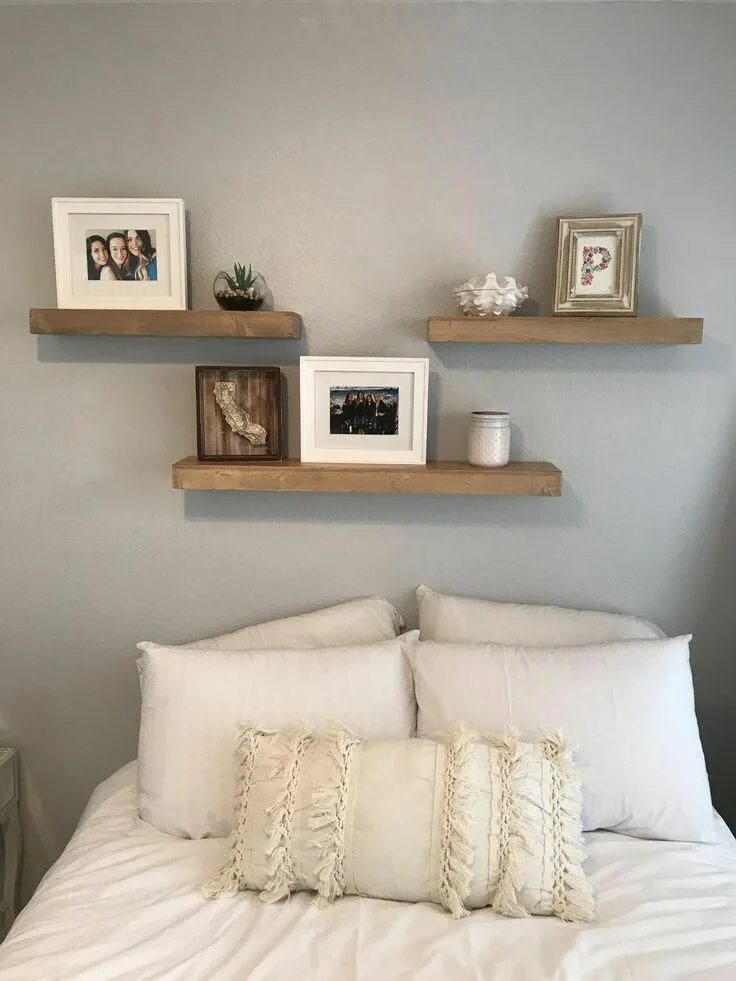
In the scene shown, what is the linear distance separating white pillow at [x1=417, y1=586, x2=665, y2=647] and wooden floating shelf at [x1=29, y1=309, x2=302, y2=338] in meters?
0.80

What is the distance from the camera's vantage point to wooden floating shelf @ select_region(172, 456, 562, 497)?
6.01ft

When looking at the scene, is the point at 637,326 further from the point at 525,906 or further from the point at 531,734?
the point at 525,906

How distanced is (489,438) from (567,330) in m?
0.31

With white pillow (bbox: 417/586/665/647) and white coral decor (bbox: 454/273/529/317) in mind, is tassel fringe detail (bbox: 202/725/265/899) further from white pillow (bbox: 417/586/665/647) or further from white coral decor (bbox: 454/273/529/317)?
white coral decor (bbox: 454/273/529/317)

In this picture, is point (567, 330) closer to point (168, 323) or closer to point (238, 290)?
point (238, 290)

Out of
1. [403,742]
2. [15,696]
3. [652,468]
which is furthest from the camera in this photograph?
[15,696]

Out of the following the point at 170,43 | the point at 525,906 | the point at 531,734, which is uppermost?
the point at 170,43

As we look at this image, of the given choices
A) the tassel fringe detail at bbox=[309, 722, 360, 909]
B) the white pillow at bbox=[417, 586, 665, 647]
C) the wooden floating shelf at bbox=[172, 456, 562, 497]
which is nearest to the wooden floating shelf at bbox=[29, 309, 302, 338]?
the wooden floating shelf at bbox=[172, 456, 562, 497]

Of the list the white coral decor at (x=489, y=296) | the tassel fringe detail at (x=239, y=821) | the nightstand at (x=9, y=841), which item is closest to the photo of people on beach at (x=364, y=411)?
the white coral decor at (x=489, y=296)

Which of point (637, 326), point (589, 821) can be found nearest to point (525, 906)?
point (589, 821)

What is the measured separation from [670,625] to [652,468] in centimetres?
43

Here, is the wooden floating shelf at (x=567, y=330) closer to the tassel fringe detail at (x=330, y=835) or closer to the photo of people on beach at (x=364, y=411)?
the photo of people on beach at (x=364, y=411)

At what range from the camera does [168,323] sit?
1.83 meters

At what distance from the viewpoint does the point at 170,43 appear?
1861mm
